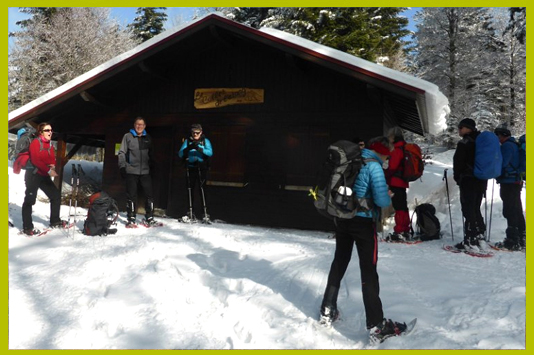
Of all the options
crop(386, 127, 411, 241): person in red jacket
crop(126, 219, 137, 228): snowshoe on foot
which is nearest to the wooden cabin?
crop(386, 127, 411, 241): person in red jacket

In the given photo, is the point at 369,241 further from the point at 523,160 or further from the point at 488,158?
the point at 523,160

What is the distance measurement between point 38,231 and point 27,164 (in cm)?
121

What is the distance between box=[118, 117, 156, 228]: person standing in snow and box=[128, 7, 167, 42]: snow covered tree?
2517 cm

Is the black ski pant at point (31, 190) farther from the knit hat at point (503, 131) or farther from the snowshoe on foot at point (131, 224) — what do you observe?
the knit hat at point (503, 131)

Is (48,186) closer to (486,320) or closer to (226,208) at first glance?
(226,208)

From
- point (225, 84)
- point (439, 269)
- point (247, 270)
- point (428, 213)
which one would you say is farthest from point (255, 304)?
point (225, 84)

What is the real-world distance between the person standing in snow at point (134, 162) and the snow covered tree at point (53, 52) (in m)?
18.4

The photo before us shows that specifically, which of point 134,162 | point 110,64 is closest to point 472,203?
point 134,162

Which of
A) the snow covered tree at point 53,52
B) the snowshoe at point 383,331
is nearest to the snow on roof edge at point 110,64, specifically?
the snowshoe at point 383,331

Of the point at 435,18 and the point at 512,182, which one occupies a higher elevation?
the point at 435,18

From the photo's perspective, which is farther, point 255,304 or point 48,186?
point 48,186

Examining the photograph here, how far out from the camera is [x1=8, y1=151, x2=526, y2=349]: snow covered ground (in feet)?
9.43

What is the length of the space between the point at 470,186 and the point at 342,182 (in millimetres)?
3479

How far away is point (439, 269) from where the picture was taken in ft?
14.3
